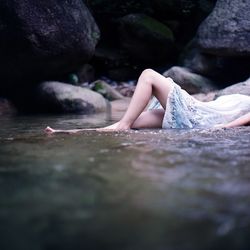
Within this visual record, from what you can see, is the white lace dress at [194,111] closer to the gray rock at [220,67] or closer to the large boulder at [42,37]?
the large boulder at [42,37]

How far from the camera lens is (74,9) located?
24.0 feet

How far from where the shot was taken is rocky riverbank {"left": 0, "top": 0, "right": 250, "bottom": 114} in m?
6.91

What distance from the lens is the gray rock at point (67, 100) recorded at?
703 cm

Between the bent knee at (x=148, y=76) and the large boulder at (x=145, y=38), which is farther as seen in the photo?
the large boulder at (x=145, y=38)

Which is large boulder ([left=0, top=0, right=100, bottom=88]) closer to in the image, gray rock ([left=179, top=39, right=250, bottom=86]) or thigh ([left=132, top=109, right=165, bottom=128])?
gray rock ([left=179, top=39, right=250, bottom=86])

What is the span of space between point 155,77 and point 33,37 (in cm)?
357

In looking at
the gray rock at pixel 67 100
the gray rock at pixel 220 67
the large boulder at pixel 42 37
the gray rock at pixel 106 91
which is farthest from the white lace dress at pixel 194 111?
the gray rock at pixel 220 67

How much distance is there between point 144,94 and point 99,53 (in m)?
7.20

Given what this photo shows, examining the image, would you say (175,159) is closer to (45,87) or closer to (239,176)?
(239,176)

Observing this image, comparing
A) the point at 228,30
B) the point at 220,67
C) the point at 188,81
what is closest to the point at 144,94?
the point at 188,81

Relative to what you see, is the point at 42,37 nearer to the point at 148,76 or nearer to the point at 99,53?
the point at 148,76

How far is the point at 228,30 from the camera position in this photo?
7.98 metres

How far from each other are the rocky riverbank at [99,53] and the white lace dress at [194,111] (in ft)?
7.61

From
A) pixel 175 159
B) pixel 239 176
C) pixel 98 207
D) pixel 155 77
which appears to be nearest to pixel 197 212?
pixel 98 207
